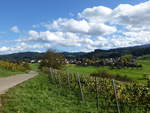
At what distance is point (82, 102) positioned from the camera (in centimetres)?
1233

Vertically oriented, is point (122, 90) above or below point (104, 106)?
above

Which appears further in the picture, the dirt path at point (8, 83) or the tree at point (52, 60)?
the tree at point (52, 60)

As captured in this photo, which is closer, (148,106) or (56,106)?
(148,106)

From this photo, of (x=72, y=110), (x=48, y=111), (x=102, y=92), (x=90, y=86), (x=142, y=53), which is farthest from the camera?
(x=142, y=53)

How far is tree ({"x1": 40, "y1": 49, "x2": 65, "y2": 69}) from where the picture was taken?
82.4 metres

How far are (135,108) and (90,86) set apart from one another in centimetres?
518

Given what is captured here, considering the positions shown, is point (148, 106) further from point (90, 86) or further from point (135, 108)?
point (90, 86)

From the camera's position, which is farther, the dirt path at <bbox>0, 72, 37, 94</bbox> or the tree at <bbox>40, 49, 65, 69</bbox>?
the tree at <bbox>40, 49, 65, 69</bbox>

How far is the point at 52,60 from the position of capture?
82.8 m

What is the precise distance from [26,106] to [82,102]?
3119 mm

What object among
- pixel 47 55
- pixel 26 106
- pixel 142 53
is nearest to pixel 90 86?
pixel 26 106

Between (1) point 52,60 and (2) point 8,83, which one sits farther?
(1) point 52,60

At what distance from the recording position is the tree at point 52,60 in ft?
270

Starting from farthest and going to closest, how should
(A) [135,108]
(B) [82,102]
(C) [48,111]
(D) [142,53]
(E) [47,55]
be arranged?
(D) [142,53] → (E) [47,55] → (B) [82,102] → (A) [135,108] → (C) [48,111]
